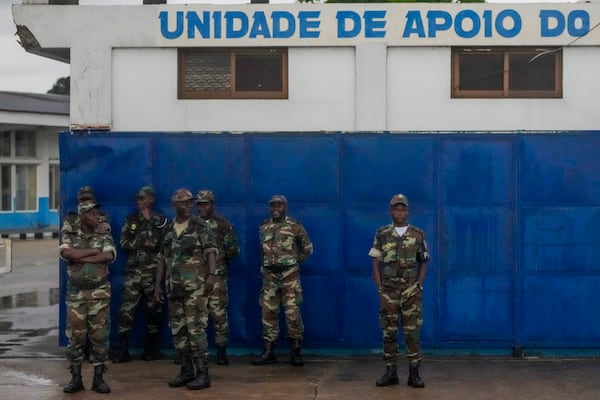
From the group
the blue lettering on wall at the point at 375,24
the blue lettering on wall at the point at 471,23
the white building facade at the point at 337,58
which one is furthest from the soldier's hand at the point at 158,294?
the blue lettering on wall at the point at 471,23

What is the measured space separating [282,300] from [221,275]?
2.29ft

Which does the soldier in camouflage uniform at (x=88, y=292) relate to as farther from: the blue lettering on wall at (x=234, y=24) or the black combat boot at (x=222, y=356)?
the blue lettering on wall at (x=234, y=24)

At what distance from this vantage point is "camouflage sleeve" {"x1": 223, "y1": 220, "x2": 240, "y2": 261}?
11.2 meters

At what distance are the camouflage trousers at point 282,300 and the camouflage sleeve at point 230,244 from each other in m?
0.37

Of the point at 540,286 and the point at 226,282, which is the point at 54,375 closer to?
the point at 226,282

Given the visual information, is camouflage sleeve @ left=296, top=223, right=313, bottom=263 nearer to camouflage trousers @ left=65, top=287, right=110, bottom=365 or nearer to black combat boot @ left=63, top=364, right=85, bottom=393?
camouflage trousers @ left=65, top=287, right=110, bottom=365

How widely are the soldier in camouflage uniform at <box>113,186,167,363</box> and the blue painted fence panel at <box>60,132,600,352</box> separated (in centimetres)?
23

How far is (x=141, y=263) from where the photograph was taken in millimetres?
11312

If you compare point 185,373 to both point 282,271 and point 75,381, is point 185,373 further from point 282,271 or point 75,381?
point 282,271

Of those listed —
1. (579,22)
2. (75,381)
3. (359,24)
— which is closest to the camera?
(75,381)

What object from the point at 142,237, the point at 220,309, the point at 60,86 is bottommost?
the point at 220,309

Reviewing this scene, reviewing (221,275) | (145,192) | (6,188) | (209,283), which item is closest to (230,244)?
(221,275)

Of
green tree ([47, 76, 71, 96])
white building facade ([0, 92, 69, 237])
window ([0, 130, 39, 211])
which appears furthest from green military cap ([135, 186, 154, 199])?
green tree ([47, 76, 71, 96])

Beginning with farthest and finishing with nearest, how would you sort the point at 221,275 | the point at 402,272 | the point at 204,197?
the point at 221,275, the point at 204,197, the point at 402,272
